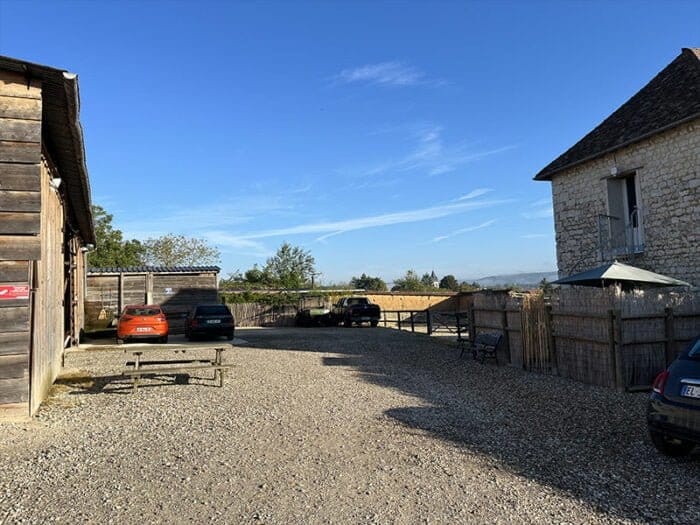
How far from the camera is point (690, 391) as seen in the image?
4875mm

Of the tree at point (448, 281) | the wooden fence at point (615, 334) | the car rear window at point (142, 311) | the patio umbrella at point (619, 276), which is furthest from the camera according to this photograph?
the tree at point (448, 281)

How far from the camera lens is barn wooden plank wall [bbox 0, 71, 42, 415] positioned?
6.96 m

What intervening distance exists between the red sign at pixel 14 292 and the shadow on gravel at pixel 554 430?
521cm

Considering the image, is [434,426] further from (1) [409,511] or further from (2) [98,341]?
(2) [98,341]

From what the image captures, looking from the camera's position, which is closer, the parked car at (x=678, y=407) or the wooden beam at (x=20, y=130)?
the parked car at (x=678, y=407)

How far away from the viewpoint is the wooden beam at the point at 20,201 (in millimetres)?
7020

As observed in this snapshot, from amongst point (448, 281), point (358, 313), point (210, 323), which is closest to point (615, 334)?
point (210, 323)

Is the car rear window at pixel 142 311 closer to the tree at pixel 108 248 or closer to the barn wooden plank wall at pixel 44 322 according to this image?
the barn wooden plank wall at pixel 44 322

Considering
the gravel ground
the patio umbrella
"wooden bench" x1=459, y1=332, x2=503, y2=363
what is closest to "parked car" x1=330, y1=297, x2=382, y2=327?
"wooden bench" x1=459, y1=332, x2=503, y2=363

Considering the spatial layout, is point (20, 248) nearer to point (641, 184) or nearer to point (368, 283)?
point (641, 184)

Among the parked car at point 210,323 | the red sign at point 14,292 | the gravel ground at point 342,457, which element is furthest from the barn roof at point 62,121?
the parked car at point 210,323

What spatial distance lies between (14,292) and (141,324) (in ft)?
36.1

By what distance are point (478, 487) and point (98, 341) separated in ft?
59.1

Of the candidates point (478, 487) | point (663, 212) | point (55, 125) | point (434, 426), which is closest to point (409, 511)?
point (478, 487)
